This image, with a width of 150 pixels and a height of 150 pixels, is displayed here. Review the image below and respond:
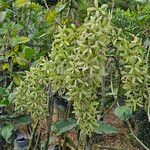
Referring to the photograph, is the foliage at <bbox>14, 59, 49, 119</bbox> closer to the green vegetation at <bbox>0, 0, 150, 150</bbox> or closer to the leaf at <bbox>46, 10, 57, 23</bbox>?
the green vegetation at <bbox>0, 0, 150, 150</bbox>

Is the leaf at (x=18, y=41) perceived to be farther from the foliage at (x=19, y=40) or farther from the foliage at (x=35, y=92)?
the foliage at (x=35, y=92)

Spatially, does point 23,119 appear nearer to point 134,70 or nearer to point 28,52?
point 28,52

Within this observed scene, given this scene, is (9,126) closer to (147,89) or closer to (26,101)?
(26,101)

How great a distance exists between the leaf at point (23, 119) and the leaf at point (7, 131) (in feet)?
0.17

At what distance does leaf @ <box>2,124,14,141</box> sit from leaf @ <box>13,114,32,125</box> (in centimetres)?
5

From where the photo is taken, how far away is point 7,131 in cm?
202

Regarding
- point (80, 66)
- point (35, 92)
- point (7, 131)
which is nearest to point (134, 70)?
point (80, 66)

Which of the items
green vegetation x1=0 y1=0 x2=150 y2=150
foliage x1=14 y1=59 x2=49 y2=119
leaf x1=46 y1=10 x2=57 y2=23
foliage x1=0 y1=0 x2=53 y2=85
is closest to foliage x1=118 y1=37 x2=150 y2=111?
green vegetation x1=0 y1=0 x2=150 y2=150

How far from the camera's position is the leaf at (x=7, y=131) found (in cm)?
200

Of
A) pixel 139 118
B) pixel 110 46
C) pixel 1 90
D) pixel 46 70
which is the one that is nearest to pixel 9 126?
pixel 1 90

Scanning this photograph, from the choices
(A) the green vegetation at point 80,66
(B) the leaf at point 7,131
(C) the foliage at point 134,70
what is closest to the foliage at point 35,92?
(A) the green vegetation at point 80,66

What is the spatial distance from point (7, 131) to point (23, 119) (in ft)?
0.38

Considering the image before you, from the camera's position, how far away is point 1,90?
2156mm

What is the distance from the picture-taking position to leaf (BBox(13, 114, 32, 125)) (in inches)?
82.2
